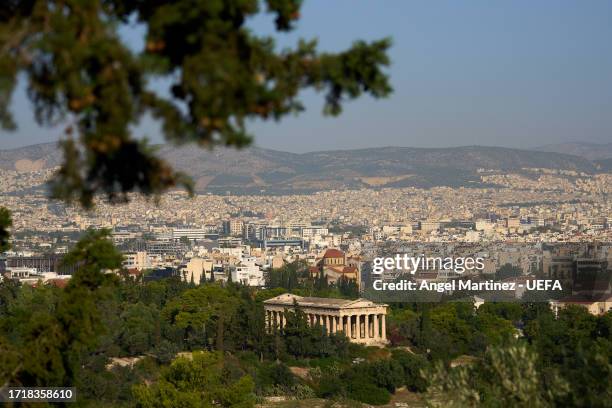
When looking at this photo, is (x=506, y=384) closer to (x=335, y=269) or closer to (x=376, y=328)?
(x=376, y=328)

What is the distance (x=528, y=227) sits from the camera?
19388 centimetres

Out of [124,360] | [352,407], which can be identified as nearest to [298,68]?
[352,407]

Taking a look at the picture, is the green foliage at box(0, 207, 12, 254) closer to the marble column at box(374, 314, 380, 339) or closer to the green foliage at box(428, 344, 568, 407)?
the green foliage at box(428, 344, 568, 407)

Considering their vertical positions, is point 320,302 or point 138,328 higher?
point 138,328

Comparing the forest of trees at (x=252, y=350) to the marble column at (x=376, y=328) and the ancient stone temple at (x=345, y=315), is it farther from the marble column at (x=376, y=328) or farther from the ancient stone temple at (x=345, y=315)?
the ancient stone temple at (x=345, y=315)

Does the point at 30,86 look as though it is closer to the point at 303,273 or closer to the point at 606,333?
the point at 606,333

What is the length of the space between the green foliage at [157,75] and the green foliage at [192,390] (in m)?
22.0

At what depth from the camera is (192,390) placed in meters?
31.1

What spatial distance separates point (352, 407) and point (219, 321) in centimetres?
1211

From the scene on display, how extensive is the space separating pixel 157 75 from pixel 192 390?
24.5 meters

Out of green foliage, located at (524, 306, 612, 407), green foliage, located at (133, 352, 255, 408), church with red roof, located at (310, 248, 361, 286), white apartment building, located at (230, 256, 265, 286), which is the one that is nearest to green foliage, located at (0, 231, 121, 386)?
green foliage, located at (524, 306, 612, 407)

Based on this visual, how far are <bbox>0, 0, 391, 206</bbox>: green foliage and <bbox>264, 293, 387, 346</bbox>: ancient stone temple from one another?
48.0 meters

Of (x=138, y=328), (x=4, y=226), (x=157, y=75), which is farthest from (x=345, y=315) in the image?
(x=157, y=75)

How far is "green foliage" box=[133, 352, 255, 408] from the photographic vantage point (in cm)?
2966
